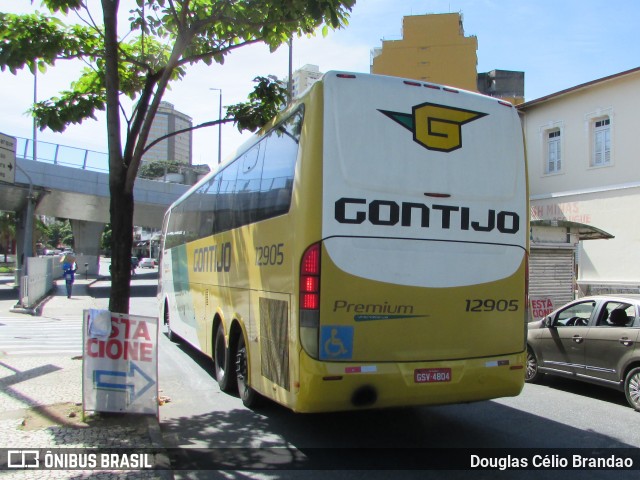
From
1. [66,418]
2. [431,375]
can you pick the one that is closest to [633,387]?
[431,375]

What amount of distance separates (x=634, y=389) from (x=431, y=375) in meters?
3.84

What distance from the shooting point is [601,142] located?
65.1ft

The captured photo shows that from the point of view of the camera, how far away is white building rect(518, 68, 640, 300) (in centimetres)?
1825

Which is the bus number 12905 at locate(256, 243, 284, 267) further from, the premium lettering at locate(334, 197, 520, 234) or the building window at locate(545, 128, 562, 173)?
the building window at locate(545, 128, 562, 173)

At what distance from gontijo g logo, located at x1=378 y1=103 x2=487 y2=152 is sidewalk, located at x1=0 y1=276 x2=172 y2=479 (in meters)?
3.93

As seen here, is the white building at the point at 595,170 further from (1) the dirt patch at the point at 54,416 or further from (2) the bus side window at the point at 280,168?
(1) the dirt patch at the point at 54,416

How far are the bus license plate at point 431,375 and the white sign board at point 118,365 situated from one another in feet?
9.82

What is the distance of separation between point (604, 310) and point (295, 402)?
5.55 meters

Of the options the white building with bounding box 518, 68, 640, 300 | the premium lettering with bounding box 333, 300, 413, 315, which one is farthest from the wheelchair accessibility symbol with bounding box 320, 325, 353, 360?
the white building with bounding box 518, 68, 640, 300

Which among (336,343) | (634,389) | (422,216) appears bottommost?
(634,389)

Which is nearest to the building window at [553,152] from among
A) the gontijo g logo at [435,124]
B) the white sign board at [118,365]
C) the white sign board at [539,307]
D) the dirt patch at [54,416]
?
the white sign board at [539,307]

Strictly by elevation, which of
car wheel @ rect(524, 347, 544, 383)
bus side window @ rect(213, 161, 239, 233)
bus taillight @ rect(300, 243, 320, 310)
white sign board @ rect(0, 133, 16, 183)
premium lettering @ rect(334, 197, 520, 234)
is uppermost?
white sign board @ rect(0, 133, 16, 183)

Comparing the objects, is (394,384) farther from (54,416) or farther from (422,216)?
(54,416)

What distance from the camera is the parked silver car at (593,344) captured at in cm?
763
